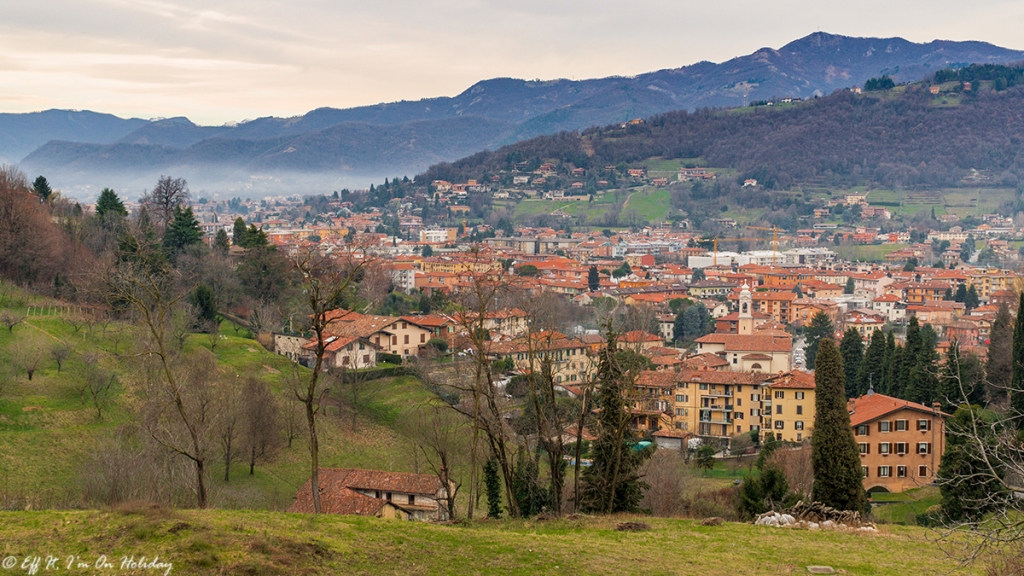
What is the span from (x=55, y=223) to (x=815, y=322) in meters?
34.4

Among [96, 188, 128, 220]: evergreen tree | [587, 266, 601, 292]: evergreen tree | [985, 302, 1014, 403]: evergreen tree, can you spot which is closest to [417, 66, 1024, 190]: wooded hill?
[587, 266, 601, 292]: evergreen tree

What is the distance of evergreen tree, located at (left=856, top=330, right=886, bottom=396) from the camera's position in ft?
112

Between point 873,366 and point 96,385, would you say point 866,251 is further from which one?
point 96,385

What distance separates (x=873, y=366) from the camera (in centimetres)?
3428

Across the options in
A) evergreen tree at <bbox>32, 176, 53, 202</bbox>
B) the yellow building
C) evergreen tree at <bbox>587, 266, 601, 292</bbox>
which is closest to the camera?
the yellow building

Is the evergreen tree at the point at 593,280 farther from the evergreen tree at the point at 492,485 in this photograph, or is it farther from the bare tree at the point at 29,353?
the evergreen tree at the point at 492,485

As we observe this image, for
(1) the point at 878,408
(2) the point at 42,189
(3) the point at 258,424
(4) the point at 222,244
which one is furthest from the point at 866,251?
(3) the point at 258,424

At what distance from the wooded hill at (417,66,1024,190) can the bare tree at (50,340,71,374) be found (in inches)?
5067

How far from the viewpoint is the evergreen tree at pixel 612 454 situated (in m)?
16.2

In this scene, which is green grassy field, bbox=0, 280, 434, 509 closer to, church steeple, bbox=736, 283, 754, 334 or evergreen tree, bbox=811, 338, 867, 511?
evergreen tree, bbox=811, 338, 867, 511

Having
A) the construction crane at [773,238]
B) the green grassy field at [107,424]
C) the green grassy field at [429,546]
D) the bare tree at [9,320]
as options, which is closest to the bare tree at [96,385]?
the green grassy field at [107,424]

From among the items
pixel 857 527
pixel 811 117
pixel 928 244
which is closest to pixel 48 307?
pixel 857 527

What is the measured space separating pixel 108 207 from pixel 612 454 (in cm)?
3519

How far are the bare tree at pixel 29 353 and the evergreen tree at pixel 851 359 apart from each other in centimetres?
2608
